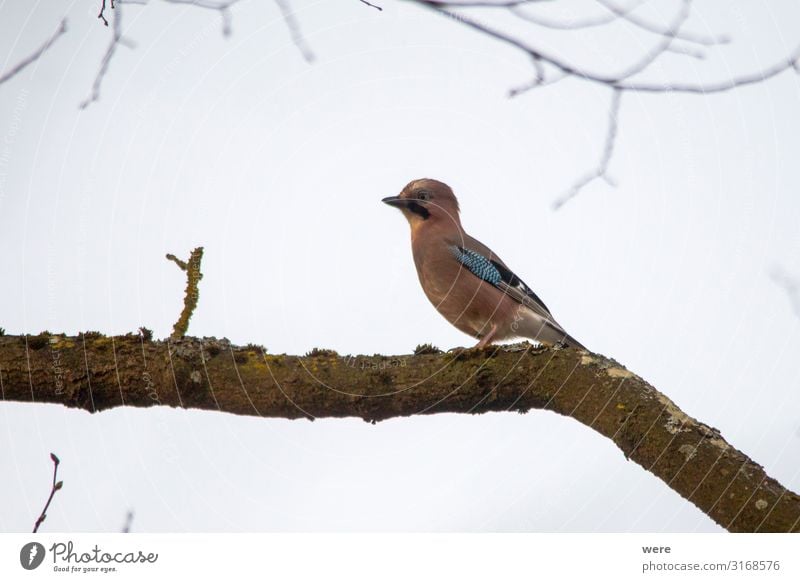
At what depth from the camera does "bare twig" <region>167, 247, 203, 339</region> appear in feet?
Answer: 14.6

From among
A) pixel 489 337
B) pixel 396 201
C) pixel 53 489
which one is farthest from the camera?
pixel 396 201

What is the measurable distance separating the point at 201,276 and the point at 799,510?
3.14 metres

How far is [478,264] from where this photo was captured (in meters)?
7.06

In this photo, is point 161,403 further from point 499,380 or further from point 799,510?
point 799,510

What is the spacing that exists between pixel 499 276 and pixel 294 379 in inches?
122

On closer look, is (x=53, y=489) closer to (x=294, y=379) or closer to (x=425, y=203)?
(x=294, y=379)

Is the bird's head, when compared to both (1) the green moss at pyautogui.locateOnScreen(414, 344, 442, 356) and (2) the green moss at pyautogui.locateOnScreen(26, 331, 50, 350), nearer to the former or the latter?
(1) the green moss at pyautogui.locateOnScreen(414, 344, 442, 356)

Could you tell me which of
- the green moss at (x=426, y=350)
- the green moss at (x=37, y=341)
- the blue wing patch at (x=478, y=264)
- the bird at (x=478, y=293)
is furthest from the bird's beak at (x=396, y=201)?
the green moss at (x=37, y=341)

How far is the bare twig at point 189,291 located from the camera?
14.6 feet

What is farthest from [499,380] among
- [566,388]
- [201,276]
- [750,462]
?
[201,276]

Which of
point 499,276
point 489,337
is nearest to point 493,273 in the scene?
point 499,276

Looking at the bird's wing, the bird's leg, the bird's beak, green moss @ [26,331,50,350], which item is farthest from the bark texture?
the bird's beak

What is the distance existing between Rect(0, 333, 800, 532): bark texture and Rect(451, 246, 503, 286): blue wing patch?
256 centimetres

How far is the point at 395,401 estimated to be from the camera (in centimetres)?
434
